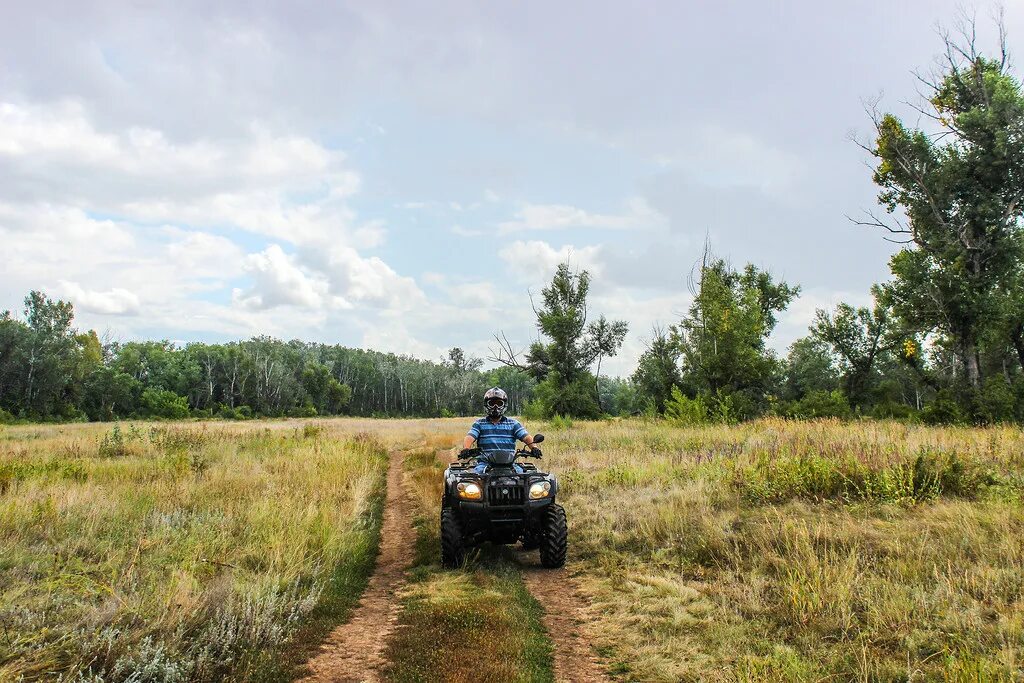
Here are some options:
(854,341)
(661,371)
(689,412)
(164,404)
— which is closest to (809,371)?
(854,341)

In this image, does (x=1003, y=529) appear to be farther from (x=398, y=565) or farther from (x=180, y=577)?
(x=180, y=577)

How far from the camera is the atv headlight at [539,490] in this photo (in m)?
7.45

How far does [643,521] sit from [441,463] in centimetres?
999

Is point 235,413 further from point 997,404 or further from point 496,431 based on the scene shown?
point 496,431

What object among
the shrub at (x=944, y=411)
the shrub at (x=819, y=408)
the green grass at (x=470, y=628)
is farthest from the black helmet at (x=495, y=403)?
the shrub at (x=819, y=408)

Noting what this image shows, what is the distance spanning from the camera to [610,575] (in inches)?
282

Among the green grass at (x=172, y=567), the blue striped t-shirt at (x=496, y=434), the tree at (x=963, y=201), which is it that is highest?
the tree at (x=963, y=201)

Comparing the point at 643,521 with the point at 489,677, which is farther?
the point at 643,521

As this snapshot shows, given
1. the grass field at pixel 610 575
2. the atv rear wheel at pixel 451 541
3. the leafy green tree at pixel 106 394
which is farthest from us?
the leafy green tree at pixel 106 394

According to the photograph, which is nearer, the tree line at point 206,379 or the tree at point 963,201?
the tree at point 963,201

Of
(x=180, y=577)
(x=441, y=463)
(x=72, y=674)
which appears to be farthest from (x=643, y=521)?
(x=441, y=463)

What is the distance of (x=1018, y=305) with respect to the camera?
2670 centimetres

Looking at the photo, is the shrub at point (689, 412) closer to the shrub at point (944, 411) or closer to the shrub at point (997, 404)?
the shrub at point (944, 411)

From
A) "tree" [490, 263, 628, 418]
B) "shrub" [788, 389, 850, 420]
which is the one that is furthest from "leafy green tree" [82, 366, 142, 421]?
"shrub" [788, 389, 850, 420]
